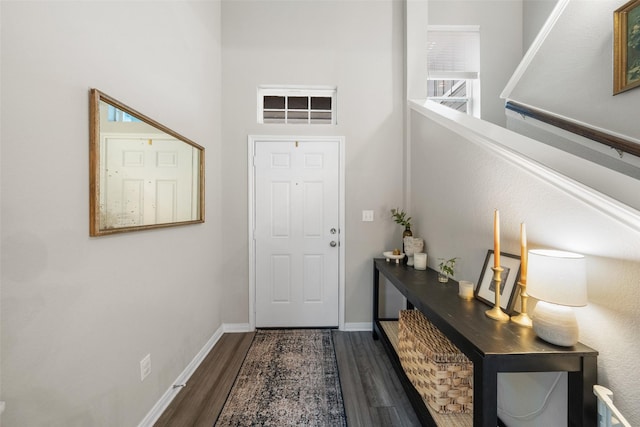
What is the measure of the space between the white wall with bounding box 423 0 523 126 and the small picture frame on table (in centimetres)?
242

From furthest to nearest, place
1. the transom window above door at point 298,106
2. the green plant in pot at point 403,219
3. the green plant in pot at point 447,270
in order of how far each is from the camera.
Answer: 1. the transom window above door at point 298,106
2. the green plant in pot at point 403,219
3. the green plant in pot at point 447,270

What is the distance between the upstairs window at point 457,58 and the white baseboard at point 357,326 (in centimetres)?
282

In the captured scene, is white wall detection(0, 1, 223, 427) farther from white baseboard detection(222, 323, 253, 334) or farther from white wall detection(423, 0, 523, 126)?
white wall detection(423, 0, 523, 126)

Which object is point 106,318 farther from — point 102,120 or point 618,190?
point 618,190

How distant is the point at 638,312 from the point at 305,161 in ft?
7.84

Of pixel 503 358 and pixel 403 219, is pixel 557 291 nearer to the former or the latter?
pixel 503 358

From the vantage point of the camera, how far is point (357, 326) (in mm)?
2738

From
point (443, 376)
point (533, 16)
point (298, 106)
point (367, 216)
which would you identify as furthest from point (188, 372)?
point (533, 16)

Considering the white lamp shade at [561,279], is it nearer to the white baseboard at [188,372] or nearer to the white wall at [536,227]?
the white wall at [536,227]

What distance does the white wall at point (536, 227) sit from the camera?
2.88ft

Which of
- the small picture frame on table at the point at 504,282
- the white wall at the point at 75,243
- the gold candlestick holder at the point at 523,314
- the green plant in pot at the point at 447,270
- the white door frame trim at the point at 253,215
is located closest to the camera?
the white wall at the point at 75,243

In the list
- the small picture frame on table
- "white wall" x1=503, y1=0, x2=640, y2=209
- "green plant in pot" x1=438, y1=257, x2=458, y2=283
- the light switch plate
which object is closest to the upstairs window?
"white wall" x1=503, y1=0, x2=640, y2=209

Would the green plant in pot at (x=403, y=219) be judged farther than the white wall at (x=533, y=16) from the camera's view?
No

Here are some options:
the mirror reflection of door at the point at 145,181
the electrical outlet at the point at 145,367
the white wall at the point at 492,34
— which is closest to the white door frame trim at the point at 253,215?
the mirror reflection of door at the point at 145,181
